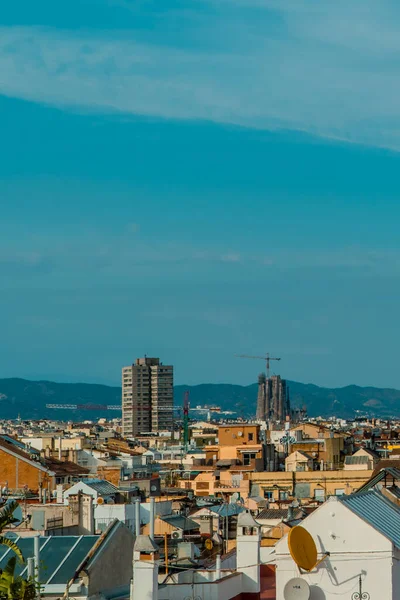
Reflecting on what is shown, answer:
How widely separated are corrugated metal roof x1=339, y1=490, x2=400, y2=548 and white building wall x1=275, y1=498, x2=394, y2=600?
0.19 m

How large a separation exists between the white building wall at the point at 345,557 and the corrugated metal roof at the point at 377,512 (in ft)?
0.61

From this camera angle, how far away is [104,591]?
80.1ft

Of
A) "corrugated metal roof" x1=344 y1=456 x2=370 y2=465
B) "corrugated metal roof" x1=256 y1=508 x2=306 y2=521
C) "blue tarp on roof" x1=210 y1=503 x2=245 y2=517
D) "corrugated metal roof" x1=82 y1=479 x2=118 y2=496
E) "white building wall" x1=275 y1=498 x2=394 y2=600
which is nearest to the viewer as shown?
"white building wall" x1=275 y1=498 x2=394 y2=600

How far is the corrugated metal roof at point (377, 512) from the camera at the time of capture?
2139 centimetres

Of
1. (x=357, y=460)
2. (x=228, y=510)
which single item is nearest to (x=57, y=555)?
(x=228, y=510)

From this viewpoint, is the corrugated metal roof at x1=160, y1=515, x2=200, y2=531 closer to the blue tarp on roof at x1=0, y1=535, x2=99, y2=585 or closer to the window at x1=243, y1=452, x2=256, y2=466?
the blue tarp on roof at x1=0, y1=535, x2=99, y2=585

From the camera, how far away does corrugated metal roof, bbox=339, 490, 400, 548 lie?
21.4 metres

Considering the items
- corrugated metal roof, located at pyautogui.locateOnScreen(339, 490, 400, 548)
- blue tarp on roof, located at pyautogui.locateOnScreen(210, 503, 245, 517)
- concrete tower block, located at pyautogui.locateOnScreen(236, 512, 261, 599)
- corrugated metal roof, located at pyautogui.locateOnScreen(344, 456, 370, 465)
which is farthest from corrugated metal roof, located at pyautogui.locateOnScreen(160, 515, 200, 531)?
corrugated metal roof, located at pyautogui.locateOnScreen(344, 456, 370, 465)

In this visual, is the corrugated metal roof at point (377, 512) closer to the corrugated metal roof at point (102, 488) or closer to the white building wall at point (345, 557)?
the white building wall at point (345, 557)

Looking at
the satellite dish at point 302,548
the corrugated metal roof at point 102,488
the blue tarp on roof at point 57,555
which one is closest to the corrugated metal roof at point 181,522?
the corrugated metal roof at point 102,488

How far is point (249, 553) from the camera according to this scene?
2314 centimetres

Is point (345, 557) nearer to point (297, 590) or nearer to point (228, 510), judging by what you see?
point (297, 590)

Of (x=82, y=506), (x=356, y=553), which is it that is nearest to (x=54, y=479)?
(x=82, y=506)

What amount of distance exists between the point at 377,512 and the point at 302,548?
2034 millimetres
